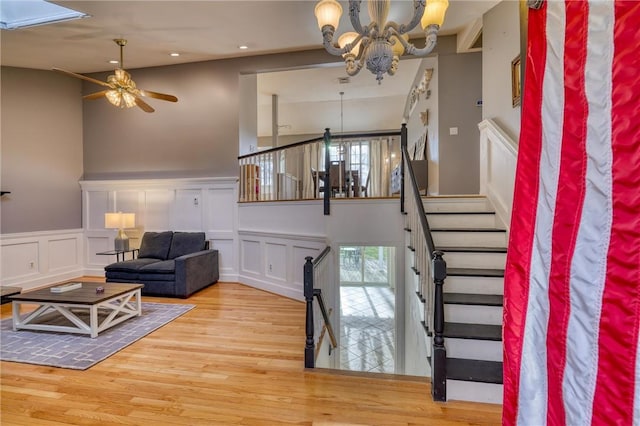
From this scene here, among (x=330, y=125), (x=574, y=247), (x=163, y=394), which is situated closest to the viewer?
(x=574, y=247)

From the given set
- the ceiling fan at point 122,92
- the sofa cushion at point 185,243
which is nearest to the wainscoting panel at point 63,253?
the sofa cushion at point 185,243

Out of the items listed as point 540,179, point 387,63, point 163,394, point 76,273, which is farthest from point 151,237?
point 540,179

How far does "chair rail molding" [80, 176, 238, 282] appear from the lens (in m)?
5.77

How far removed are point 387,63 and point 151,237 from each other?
5.05 m

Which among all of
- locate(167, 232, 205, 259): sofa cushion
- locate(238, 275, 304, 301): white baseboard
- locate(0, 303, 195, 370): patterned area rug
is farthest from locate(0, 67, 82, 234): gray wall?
locate(238, 275, 304, 301): white baseboard

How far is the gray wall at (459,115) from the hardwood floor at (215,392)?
3716mm

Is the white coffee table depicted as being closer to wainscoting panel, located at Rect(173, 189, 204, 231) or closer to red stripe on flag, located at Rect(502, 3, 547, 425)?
wainscoting panel, located at Rect(173, 189, 204, 231)

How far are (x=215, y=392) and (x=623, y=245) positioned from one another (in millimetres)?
2556

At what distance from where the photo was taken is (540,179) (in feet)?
2.96

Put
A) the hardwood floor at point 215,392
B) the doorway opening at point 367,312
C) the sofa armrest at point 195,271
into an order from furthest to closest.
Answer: the sofa armrest at point 195,271, the doorway opening at point 367,312, the hardwood floor at point 215,392

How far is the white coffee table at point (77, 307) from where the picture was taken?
329 cm

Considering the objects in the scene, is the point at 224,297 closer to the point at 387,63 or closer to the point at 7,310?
the point at 7,310

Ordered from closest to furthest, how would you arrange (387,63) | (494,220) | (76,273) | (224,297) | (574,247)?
(574,247) → (387,63) → (494,220) → (224,297) → (76,273)

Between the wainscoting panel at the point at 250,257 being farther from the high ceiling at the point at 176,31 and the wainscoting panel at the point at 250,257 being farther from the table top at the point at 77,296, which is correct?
the high ceiling at the point at 176,31
